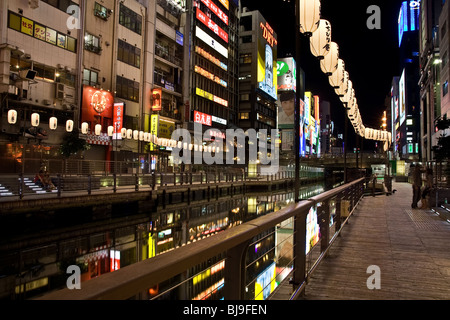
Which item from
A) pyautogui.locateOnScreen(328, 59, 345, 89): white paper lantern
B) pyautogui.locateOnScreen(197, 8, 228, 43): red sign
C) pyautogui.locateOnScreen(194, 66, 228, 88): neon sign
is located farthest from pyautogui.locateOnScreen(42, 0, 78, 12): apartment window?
pyautogui.locateOnScreen(197, 8, 228, 43): red sign

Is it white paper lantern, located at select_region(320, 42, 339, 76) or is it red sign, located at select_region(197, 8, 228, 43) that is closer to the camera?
white paper lantern, located at select_region(320, 42, 339, 76)

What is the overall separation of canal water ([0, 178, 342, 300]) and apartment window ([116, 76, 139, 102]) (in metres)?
16.8

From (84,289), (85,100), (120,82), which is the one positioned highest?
(120,82)

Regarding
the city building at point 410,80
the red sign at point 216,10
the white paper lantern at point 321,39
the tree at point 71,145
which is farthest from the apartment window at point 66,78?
the city building at point 410,80

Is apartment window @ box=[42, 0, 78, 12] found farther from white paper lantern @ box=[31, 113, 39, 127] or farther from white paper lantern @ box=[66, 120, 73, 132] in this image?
white paper lantern @ box=[31, 113, 39, 127]

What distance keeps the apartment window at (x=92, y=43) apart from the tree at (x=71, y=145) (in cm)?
843

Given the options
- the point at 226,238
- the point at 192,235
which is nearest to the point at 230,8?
the point at 192,235

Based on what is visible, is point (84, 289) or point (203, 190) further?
point (203, 190)

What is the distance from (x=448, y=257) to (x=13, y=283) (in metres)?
9.81

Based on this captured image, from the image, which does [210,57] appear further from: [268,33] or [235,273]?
[235,273]

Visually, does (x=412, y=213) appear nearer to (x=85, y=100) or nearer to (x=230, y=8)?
(x=85, y=100)

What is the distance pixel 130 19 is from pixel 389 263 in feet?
117

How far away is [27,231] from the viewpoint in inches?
559

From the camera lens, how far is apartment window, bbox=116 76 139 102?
3316 cm
